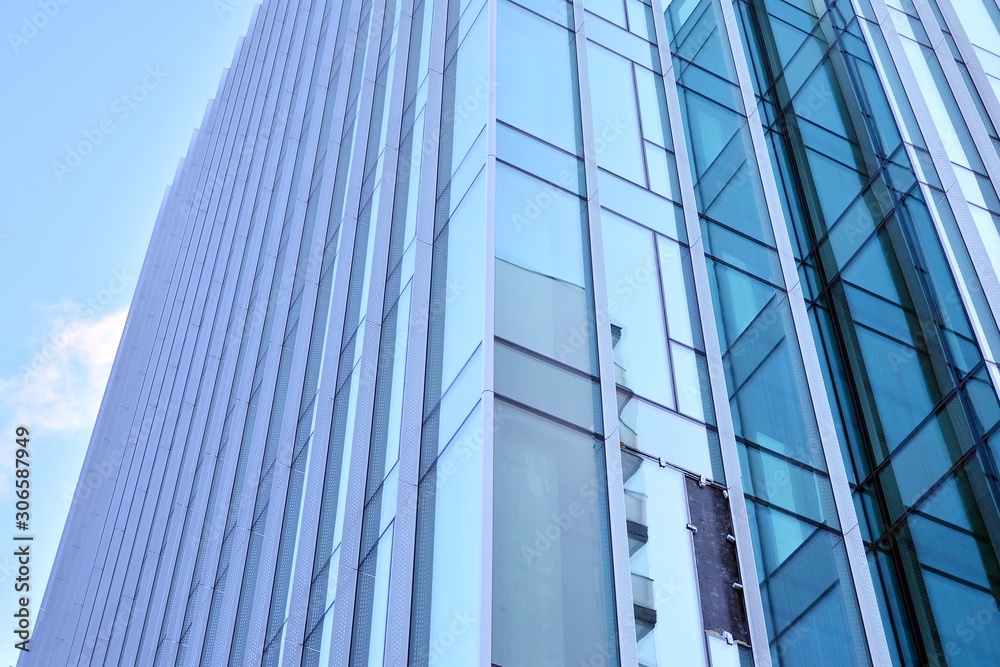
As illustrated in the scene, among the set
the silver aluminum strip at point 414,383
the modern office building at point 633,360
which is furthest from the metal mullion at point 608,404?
the silver aluminum strip at point 414,383


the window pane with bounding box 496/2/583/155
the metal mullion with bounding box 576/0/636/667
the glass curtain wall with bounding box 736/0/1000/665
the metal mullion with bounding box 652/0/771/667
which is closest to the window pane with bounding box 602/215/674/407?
the metal mullion with bounding box 576/0/636/667

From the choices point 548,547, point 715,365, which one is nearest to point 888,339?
point 715,365

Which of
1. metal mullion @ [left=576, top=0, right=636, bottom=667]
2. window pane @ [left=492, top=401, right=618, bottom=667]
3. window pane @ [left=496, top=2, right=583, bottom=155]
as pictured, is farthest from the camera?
window pane @ [left=496, top=2, right=583, bottom=155]

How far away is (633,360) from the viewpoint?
1600cm

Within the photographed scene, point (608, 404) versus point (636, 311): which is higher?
point (636, 311)

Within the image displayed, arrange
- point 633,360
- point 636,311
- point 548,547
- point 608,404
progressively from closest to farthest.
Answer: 1. point 548,547
2. point 608,404
3. point 633,360
4. point 636,311

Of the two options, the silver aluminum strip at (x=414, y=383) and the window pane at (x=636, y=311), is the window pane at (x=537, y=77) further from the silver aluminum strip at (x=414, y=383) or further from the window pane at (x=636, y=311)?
the silver aluminum strip at (x=414, y=383)

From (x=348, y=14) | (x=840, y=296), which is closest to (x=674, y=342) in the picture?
(x=840, y=296)

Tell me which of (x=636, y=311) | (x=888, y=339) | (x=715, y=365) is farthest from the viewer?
(x=888, y=339)

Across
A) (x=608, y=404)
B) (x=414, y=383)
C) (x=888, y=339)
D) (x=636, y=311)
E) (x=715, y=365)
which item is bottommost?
(x=608, y=404)

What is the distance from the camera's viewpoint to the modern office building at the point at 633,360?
13539mm

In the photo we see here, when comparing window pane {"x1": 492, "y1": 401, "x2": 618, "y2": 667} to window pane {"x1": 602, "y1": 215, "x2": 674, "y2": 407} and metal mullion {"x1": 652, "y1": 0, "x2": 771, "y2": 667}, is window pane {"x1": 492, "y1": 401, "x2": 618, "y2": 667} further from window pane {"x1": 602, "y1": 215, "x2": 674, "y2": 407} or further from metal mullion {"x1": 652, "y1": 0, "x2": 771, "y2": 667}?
metal mullion {"x1": 652, "y1": 0, "x2": 771, "y2": 667}

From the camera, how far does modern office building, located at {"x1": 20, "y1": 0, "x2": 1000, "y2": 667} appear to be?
13539mm

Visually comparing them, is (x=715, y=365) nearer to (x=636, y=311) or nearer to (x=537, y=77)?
(x=636, y=311)
